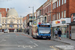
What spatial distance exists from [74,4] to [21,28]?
117 m

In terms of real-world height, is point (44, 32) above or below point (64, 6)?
below

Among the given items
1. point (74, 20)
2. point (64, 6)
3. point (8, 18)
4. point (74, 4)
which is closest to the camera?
point (74, 20)

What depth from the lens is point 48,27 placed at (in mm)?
33250

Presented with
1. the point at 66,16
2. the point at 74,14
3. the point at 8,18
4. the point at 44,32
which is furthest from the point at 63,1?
the point at 8,18

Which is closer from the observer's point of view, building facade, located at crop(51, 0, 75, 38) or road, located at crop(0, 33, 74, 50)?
road, located at crop(0, 33, 74, 50)

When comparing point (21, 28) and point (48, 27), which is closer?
point (48, 27)

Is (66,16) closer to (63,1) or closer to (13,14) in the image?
(63,1)

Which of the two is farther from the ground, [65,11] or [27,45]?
[65,11]

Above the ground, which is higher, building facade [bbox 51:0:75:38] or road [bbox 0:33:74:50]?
building facade [bbox 51:0:75:38]

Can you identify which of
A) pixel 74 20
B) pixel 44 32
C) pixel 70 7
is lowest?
pixel 44 32

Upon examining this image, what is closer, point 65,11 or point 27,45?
point 27,45

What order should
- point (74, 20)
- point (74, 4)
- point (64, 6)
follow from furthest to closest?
point (64, 6) < point (74, 4) < point (74, 20)

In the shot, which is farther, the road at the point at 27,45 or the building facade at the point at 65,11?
the building facade at the point at 65,11

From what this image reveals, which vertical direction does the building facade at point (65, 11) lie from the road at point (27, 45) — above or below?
above
